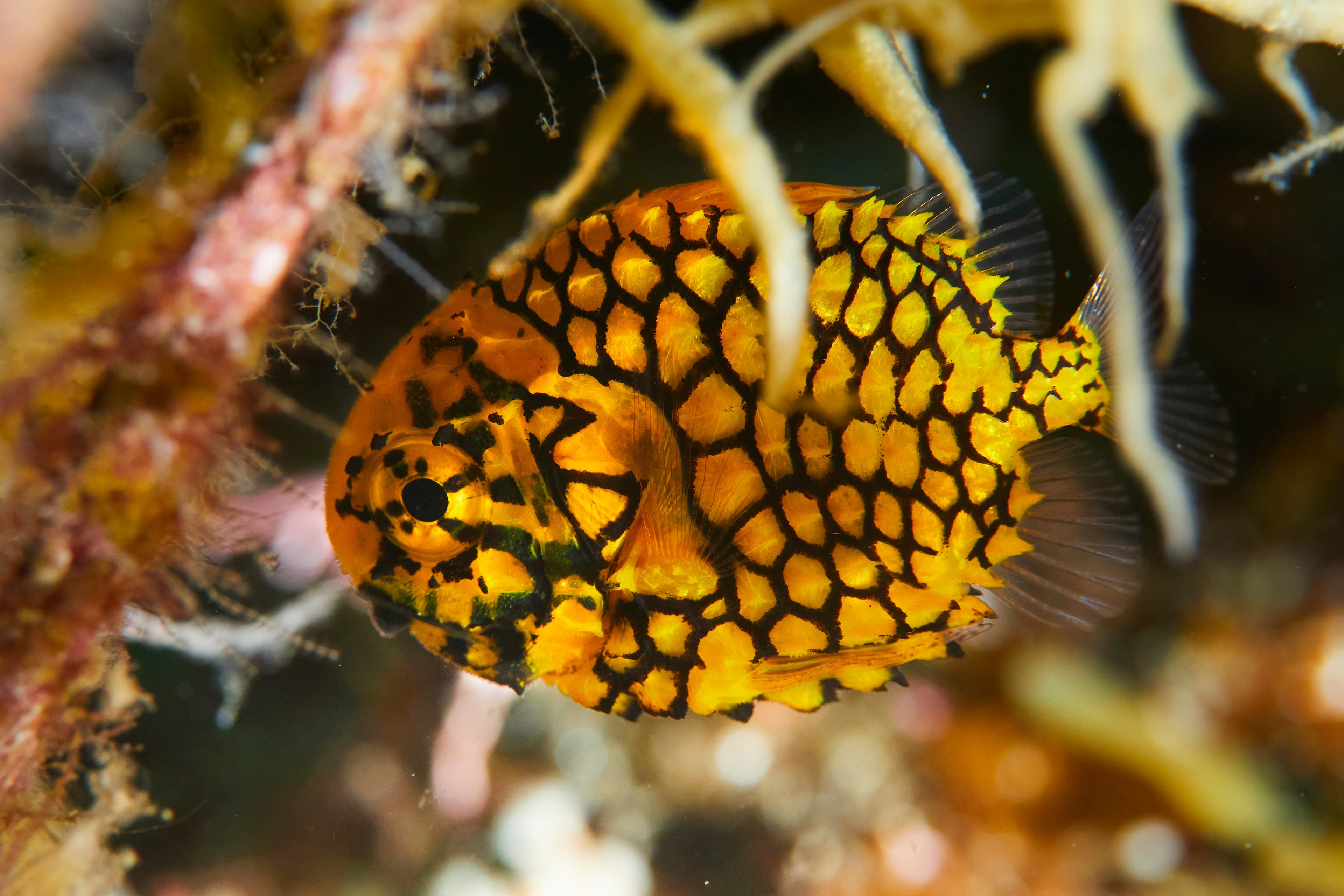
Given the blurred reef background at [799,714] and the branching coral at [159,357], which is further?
the blurred reef background at [799,714]

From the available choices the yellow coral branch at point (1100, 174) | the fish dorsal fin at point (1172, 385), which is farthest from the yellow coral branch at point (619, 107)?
the fish dorsal fin at point (1172, 385)

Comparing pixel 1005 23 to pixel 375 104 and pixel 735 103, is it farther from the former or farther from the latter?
pixel 375 104

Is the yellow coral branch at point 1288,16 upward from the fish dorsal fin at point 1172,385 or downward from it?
upward

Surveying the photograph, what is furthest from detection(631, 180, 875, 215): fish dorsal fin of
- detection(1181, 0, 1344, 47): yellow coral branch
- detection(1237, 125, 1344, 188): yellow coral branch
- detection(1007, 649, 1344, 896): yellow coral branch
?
detection(1007, 649, 1344, 896): yellow coral branch

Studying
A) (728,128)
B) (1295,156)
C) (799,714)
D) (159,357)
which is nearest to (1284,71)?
(1295,156)

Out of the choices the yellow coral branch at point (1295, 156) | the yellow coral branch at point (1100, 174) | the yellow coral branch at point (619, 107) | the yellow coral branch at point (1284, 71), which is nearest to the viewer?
the yellow coral branch at point (1100, 174)

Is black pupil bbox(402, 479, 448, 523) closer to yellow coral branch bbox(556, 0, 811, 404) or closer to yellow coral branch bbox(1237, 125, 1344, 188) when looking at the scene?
yellow coral branch bbox(556, 0, 811, 404)

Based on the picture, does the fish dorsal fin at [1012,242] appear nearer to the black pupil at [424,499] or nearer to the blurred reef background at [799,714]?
the blurred reef background at [799,714]

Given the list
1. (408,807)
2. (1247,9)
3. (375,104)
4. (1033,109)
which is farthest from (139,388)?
(1033,109)
